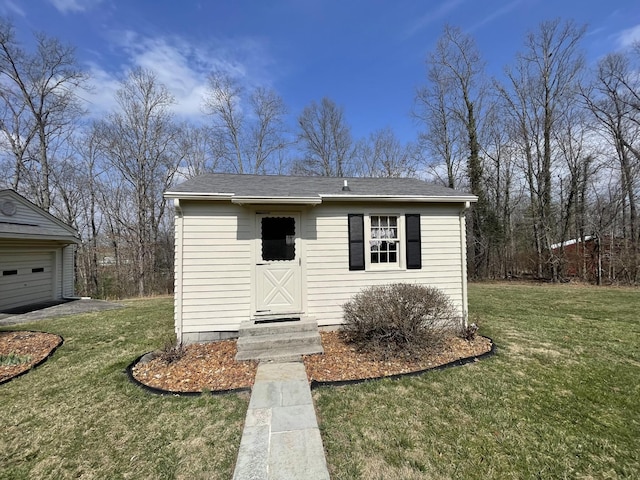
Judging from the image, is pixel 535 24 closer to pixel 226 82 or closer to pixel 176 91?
pixel 226 82

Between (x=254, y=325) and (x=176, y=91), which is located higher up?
(x=176, y=91)

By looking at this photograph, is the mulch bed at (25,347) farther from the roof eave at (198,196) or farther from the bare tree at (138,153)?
the bare tree at (138,153)

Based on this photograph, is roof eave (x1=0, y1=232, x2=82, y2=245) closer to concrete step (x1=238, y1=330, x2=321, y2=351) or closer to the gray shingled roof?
the gray shingled roof

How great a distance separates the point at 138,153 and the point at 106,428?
1795cm

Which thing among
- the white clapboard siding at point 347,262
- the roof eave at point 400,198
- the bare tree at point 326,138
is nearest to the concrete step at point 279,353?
the white clapboard siding at point 347,262

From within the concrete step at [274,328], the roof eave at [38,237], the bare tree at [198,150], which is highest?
the bare tree at [198,150]

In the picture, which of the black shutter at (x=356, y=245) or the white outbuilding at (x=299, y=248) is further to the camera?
the black shutter at (x=356, y=245)

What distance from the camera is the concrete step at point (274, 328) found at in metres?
4.91

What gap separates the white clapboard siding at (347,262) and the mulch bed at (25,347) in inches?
187

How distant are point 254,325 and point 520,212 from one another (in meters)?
18.9

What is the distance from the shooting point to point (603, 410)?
3023 millimetres

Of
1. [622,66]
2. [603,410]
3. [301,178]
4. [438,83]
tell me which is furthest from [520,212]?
[603,410]

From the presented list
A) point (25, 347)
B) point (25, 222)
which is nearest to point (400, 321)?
point (25, 347)

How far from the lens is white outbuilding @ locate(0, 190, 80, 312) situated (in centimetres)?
887
